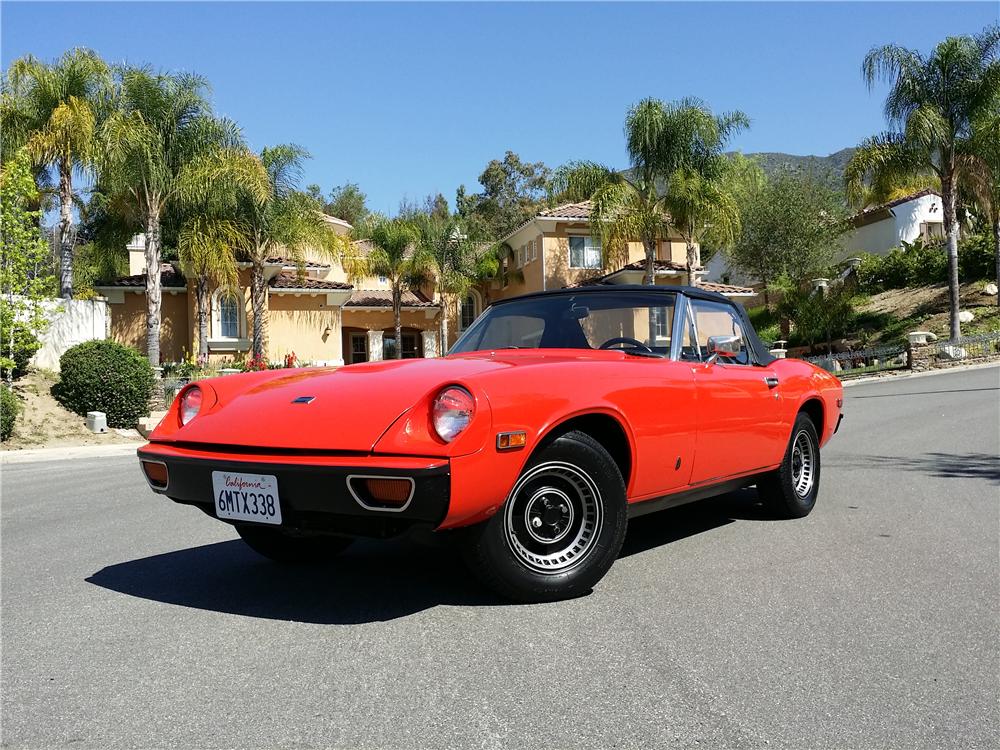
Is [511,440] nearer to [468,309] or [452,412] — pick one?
[452,412]

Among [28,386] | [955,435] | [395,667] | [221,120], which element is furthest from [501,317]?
[221,120]

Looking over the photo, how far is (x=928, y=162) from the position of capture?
80.6ft

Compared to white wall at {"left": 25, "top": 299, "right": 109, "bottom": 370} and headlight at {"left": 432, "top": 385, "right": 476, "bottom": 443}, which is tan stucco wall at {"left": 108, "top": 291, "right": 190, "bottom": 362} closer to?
white wall at {"left": 25, "top": 299, "right": 109, "bottom": 370}

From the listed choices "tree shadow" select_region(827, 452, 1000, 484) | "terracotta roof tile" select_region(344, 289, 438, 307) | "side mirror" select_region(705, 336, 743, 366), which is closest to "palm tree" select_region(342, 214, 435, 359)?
"terracotta roof tile" select_region(344, 289, 438, 307)

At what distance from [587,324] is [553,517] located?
1.44 metres

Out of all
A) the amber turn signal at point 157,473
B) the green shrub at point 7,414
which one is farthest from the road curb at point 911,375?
the amber turn signal at point 157,473

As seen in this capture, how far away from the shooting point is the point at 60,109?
65.9ft

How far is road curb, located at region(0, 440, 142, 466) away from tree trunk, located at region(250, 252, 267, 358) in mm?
11543

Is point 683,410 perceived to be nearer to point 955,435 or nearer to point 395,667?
point 395,667

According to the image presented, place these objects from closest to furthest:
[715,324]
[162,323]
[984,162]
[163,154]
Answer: [715,324]
[163,154]
[984,162]
[162,323]

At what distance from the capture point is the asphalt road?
2.41 metres

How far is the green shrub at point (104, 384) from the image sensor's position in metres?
16.4

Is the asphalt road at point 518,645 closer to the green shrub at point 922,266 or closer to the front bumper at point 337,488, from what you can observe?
the front bumper at point 337,488

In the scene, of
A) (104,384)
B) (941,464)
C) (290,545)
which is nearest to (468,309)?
(104,384)
